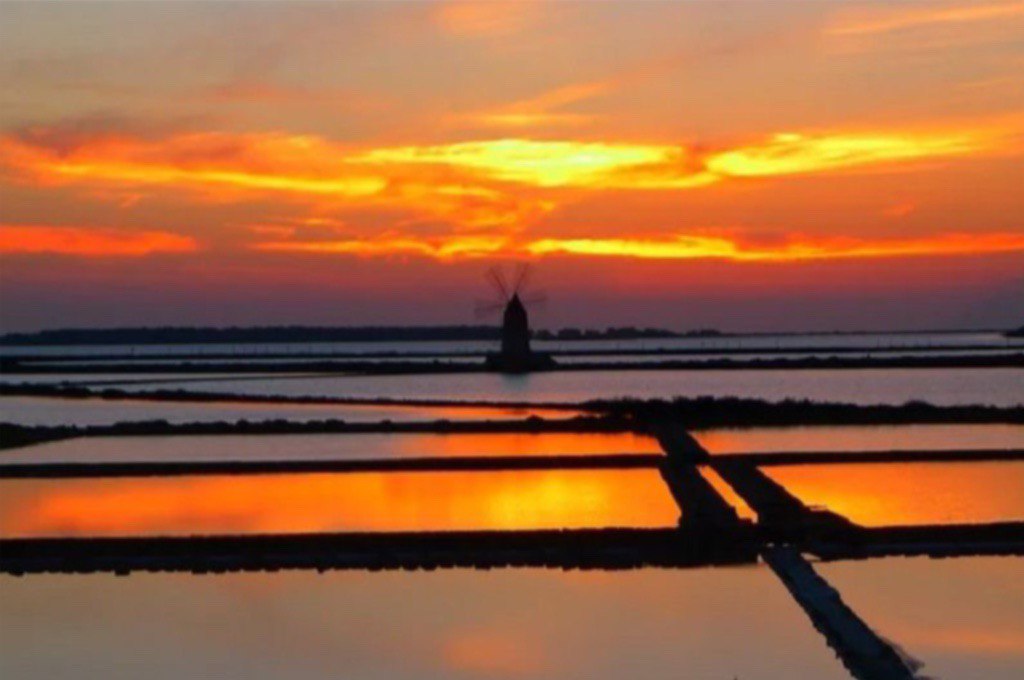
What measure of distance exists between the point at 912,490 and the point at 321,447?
7804 mm

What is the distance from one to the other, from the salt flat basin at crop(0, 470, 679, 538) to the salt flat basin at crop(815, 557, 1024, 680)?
2.39 metres

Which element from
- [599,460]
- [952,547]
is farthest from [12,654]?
[599,460]

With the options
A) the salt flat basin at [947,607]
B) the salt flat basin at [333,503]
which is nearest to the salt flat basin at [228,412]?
the salt flat basin at [333,503]

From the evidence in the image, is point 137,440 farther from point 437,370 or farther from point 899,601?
point 437,370

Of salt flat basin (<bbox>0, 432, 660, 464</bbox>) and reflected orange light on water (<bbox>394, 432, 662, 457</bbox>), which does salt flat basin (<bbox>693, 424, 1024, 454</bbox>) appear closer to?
reflected orange light on water (<bbox>394, 432, 662, 457</bbox>)

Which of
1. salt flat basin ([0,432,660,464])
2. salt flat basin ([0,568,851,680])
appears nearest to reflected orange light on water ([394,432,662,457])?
salt flat basin ([0,432,660,464])

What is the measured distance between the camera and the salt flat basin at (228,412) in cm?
2507

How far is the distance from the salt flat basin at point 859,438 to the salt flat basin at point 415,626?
30.5ft

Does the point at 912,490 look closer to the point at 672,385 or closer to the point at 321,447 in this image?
the point at 321,447

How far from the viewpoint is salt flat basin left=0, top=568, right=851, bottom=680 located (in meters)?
7.43

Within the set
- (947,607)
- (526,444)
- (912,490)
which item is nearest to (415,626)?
(947,607)

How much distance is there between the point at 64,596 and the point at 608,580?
3.01m

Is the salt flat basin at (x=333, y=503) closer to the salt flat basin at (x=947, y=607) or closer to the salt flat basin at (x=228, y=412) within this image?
the salt flat basin at (x=947, y=607)

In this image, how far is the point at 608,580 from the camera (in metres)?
9.57
